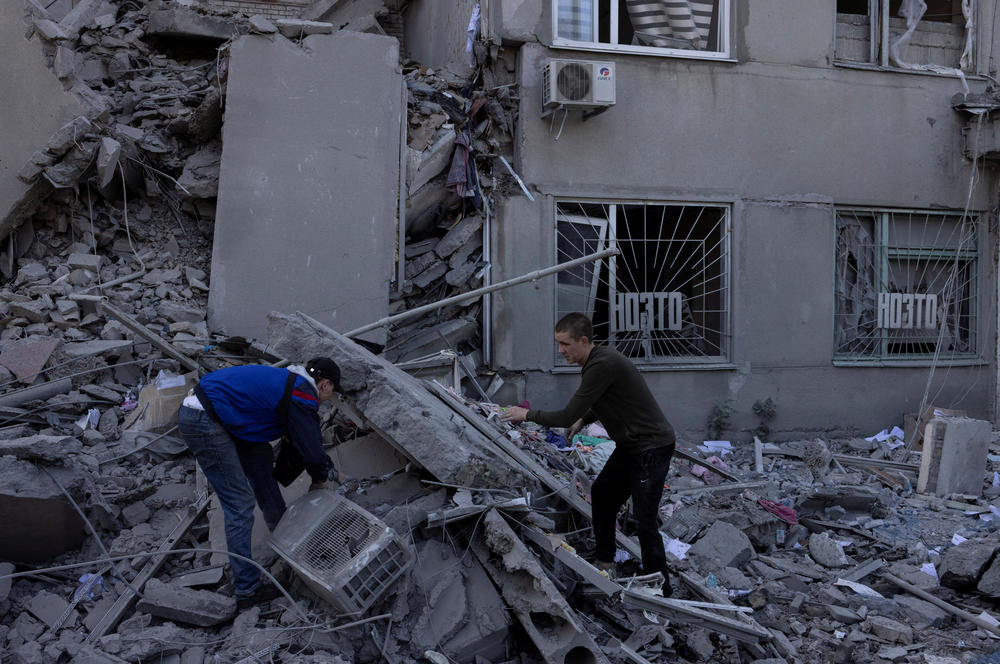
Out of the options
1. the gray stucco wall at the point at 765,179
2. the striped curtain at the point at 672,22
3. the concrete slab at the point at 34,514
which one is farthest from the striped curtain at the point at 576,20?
the concrete slab at the point at 34,514

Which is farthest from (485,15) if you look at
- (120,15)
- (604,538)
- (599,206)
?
(604,538)

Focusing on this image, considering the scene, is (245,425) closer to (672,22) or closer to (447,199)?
(447,199)

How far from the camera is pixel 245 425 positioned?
4348 millimetres

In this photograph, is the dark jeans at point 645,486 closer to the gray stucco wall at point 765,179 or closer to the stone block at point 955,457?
the gray stucco wall at point 765,179

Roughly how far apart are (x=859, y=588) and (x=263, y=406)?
413cm

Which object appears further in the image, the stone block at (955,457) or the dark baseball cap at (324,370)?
the stone block at (955,457)

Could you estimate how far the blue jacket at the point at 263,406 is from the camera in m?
4.29

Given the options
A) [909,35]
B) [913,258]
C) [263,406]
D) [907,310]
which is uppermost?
[909,35]

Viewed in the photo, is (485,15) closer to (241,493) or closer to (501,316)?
(501,316)

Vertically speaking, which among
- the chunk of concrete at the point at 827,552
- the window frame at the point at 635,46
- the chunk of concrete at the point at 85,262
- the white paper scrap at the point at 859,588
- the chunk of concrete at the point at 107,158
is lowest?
the white paper scrap at the point at 859,588

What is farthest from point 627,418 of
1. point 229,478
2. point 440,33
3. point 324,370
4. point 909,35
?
point 909,35

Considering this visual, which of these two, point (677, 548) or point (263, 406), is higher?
point (263, 406)

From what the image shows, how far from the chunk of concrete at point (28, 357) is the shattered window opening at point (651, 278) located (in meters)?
4.80

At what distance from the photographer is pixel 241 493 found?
435 cm
